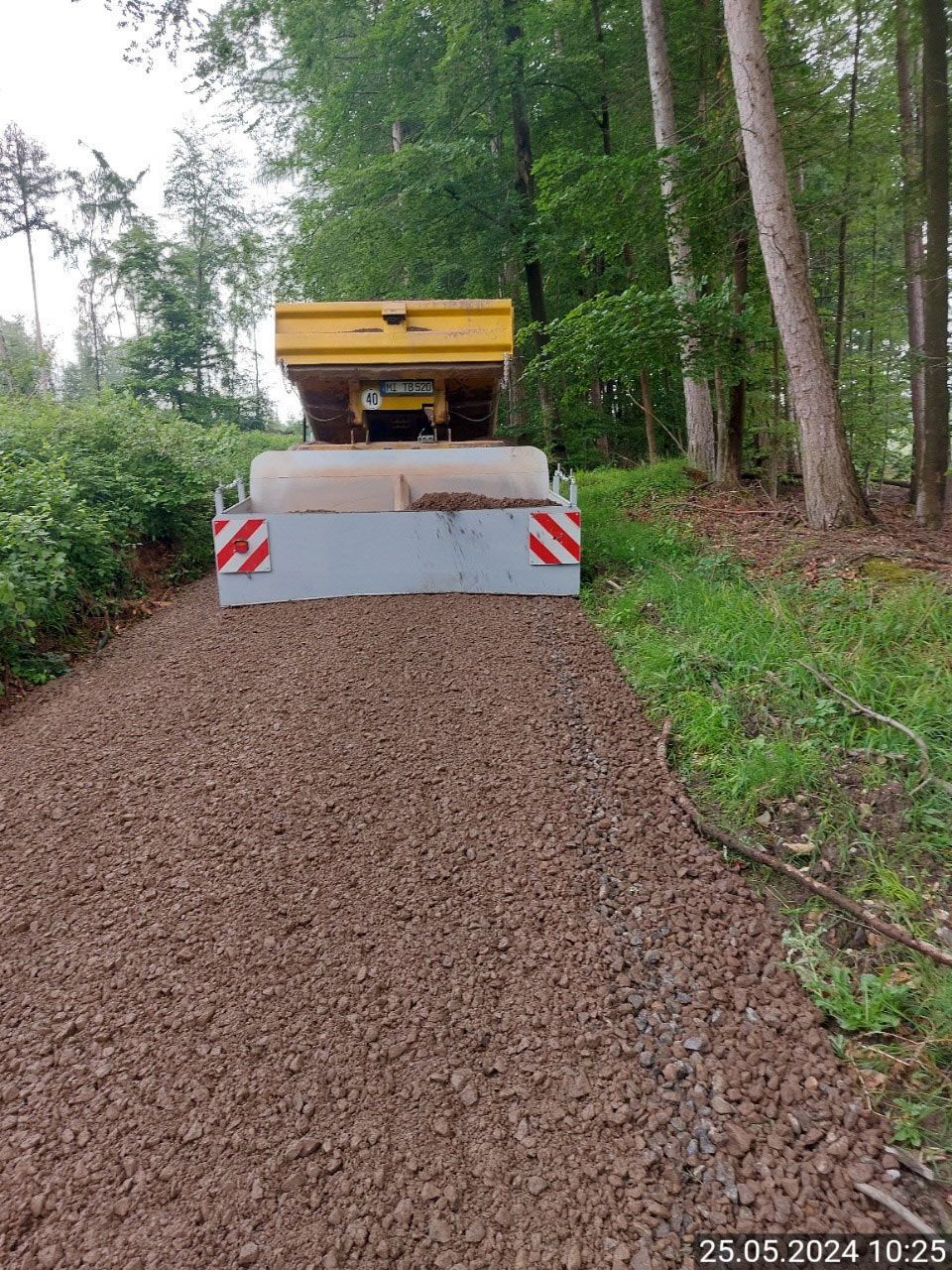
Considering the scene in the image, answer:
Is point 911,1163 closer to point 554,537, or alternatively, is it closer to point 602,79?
point 554,537

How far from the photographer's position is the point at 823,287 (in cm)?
1323

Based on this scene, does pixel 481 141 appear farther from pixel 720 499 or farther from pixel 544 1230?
pixel 544 1230

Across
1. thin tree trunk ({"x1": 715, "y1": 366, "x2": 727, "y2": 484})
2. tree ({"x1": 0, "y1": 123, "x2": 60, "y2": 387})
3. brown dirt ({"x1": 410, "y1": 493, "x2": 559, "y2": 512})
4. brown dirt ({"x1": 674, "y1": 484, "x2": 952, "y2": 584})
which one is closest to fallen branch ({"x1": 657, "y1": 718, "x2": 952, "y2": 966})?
brown dirt ({"x1": 674, "y1": 484, "x2": 952, "y2": 584})

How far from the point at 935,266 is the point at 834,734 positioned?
24.4 ft

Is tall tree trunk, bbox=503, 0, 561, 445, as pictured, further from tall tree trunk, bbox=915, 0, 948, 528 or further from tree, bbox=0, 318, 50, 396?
tree, bbox=0, 318, 50, 396

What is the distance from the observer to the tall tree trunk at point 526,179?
11.5 metres

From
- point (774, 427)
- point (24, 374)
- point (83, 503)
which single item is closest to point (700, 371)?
point (774, 427)

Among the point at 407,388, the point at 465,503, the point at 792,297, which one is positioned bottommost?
the point at 465,503

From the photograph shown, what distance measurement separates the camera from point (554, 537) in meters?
5.07

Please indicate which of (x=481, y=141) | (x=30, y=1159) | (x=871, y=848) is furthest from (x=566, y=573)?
(x=481, y=141)

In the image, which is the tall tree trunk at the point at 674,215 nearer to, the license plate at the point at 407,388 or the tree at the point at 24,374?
the license plate at the point at 407,388

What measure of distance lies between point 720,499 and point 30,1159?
8053 mm

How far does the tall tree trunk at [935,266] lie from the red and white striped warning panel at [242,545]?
24.1 ft

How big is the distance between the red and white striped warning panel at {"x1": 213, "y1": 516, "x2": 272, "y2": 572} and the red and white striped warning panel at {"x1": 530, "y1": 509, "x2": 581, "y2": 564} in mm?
1939
